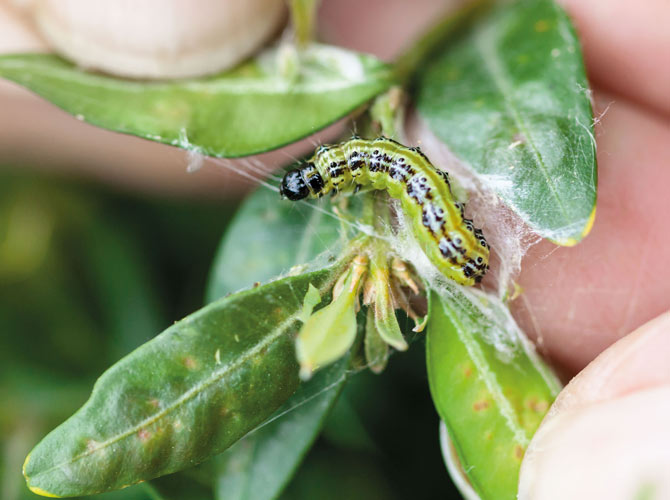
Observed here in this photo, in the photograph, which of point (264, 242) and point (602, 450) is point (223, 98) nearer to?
point (264, 242)

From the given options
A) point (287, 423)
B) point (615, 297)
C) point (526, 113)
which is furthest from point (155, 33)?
point (615, 297)

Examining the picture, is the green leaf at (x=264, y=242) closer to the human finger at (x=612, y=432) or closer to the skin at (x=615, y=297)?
the skin at (x=615, y=297)

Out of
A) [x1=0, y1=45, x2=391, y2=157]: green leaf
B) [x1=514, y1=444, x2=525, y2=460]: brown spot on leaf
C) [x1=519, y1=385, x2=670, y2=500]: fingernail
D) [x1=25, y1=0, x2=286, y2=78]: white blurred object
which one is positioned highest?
[x1=25, y1=0, x2=286, y2=78]: white blurred object

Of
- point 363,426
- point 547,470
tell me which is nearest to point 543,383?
point 547,470

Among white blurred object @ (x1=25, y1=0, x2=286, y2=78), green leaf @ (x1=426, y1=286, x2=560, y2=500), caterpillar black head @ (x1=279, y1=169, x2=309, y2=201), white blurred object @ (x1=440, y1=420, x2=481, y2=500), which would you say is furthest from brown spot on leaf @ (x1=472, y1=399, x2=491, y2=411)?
white blurred object @ (x1=25, y1=0, x2=286, y2=78)

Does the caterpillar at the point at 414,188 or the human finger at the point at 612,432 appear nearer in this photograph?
the human finger at the point at 612,432

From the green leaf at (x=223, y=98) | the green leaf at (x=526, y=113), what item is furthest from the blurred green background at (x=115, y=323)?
the green leaf at (x=223, y=98)

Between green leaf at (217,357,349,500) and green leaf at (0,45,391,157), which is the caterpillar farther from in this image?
green leaf at (217,357,349,500)
